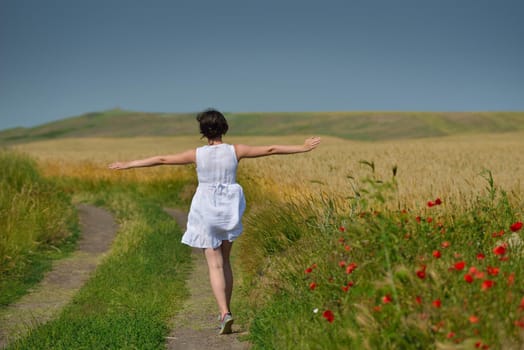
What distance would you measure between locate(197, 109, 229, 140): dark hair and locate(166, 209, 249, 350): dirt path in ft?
6.91

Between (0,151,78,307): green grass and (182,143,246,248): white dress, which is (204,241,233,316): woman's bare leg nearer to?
(182,143,246,248): white dress

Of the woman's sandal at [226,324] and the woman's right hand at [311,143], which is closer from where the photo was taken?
the woman's sandal at [226,324]

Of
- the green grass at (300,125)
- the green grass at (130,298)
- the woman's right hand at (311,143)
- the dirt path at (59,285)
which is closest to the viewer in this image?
the green grass at (130,298)

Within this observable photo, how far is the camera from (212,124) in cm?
710

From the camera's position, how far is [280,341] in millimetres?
5766

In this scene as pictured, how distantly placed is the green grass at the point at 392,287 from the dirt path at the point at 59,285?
2611 mm

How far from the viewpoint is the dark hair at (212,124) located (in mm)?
7098

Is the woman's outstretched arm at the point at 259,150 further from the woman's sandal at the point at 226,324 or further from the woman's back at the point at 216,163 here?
the woman's sandal at the point at 226,324

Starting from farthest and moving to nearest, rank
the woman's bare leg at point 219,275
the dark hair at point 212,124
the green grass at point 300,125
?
the green grass at point 300,125, the woman's bare leg at point 219,275, the dark hair at point 212,124

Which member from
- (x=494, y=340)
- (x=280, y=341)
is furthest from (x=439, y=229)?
(x=494, y=340)

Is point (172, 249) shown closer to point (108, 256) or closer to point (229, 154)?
point (108, 256)

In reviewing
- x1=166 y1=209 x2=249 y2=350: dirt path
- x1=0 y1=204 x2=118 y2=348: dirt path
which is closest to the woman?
x1=166 y1=209 x2=249 y2=350: dirt path

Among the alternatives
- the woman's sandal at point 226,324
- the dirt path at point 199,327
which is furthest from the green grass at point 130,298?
the woman's sandal at point 226,324

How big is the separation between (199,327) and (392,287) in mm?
4237
